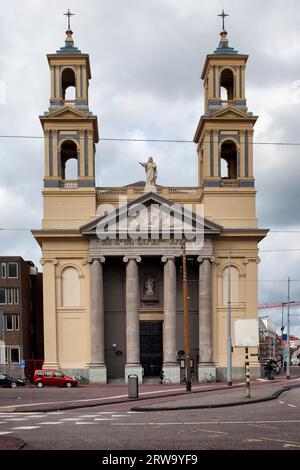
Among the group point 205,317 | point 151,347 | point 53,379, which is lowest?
point 53,379

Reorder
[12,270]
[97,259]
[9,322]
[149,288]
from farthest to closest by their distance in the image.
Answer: [12,270] → [9,322] → [149,288] → [97,259]

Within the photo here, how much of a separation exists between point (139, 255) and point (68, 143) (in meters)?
11.3

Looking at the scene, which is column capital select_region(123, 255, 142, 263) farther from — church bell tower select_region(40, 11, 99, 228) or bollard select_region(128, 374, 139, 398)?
bollard select_region(128, 374, 139, 398)

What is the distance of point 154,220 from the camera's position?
61.9m

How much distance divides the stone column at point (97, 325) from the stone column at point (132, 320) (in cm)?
193

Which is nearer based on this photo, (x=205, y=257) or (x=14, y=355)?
(x=205, y=257)

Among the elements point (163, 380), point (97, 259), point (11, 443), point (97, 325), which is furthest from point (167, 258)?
point (11, 443)

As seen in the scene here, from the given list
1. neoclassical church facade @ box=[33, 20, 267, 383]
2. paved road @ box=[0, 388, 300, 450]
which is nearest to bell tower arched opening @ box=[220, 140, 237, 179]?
neoclassical church facade @ box=[33, 20, 267, 383]

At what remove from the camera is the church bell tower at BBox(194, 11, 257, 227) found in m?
63.6

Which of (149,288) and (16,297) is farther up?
(149,288)

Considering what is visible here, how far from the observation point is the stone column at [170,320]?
2382 inches

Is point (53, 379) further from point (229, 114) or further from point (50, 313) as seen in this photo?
point (229, 114)
